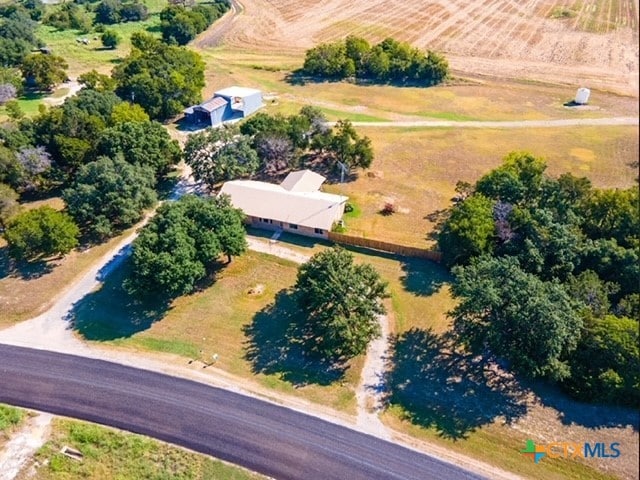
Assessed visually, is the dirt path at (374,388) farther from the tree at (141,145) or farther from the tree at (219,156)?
the tree at (141,145)

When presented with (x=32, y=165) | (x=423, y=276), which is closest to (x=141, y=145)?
(x=32, y=165)

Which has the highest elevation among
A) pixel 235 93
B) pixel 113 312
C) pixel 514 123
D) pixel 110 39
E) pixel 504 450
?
pixel 110 39

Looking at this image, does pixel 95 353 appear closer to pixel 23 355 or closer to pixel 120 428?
pixel 23 355

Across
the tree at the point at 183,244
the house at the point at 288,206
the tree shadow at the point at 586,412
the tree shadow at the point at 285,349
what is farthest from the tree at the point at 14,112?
the tree shadow at the point at 586,412

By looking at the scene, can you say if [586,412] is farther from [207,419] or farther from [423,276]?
[207,419]

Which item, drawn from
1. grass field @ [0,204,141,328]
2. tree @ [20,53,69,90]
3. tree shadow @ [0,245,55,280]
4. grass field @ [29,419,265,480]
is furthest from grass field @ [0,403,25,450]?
tree @ [20,53,69,90]

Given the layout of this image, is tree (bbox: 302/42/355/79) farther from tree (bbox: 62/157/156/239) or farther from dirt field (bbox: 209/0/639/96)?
tree (bbox: 62/157/156/239)
